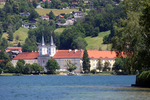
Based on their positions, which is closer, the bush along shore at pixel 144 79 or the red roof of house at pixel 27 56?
the bush along shore at pixel 144 79

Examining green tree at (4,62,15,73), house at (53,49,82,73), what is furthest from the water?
house at (53,49,82,73)

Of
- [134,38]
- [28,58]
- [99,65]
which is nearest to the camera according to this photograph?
[134,38]

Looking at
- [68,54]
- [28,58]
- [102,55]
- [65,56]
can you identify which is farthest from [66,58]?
[28,58]

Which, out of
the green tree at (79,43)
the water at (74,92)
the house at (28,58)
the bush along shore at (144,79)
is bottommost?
the water at (74,92)

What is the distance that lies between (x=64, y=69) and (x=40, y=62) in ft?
44.9

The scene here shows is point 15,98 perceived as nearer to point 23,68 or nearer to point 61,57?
point 23,68

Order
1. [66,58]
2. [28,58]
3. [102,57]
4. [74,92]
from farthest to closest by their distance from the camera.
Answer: [28,58] < [66,58] < [102,57] < [74,92]

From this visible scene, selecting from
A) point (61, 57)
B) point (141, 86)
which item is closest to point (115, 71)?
point (61, 57)

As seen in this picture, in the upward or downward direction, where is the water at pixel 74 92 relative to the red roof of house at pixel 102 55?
downward

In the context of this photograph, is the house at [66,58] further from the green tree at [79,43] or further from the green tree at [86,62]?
the green tree at [79,43]

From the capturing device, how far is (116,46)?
4831cm

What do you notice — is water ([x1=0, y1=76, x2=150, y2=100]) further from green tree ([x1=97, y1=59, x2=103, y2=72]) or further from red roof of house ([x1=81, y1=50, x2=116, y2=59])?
red roof of house ([x1=81, y1=50, x2=116, y2=59])

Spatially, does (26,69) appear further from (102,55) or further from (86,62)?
(102,55)

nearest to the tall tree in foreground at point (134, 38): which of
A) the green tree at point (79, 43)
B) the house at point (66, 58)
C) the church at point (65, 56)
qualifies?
the church at point (65, 56)
